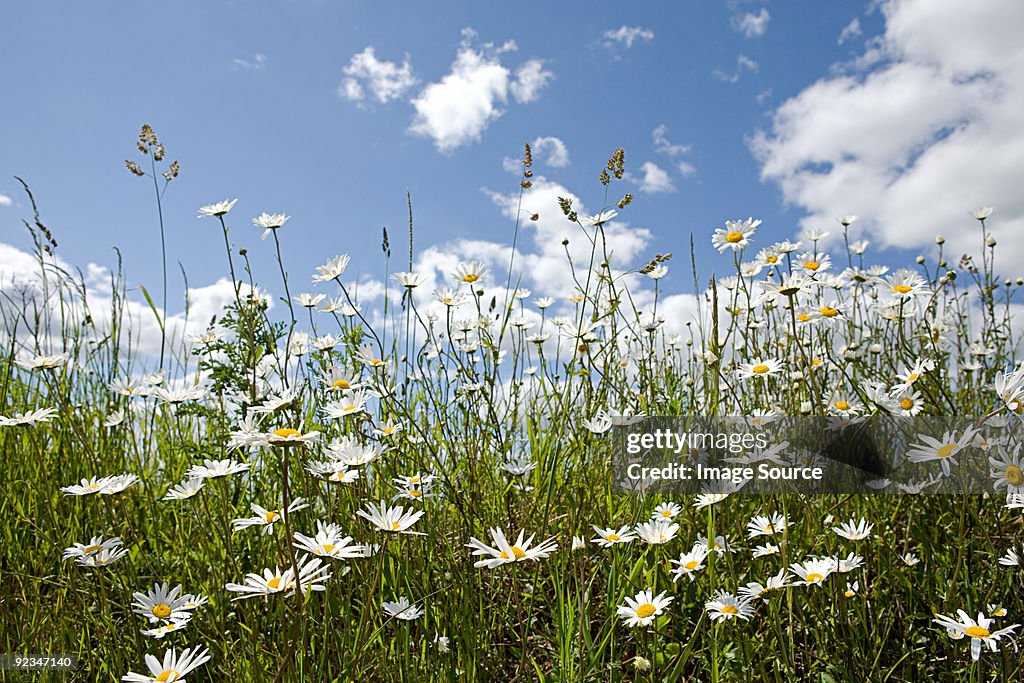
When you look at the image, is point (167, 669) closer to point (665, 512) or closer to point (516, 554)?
point (516, 554)

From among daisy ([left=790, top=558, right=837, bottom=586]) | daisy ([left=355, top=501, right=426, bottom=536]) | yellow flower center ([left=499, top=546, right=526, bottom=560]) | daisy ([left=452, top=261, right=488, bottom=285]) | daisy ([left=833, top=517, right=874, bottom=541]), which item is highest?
daisy ([left=452, top=261, right=488, bottom=285])

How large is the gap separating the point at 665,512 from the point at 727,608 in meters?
0.43

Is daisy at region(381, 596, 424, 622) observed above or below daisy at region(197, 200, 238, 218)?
below

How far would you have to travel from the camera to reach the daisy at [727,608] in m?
1.54

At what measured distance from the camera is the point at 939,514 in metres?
2.25

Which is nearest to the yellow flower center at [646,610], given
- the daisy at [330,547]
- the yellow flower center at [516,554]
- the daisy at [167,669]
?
the yellow flower center at [516,554]

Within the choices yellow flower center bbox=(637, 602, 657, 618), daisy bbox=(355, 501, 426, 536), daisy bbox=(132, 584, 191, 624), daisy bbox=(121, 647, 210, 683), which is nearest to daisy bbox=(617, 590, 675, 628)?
yellow flower center bbox=(637, 602, 657, 618)

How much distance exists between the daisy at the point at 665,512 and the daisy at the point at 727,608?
0.89 feet

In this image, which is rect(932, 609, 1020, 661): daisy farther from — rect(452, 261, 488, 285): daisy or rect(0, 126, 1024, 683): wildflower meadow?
rect(452, 261, 488, 285): daisy

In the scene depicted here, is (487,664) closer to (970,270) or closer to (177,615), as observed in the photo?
(177,615)

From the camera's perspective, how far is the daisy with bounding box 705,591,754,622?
1537 mm

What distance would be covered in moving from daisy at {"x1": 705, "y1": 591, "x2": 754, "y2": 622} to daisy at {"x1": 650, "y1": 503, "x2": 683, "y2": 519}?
272 millimetres

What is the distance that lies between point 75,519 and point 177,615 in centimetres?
112

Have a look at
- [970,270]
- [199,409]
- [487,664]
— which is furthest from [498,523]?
[970,270]
